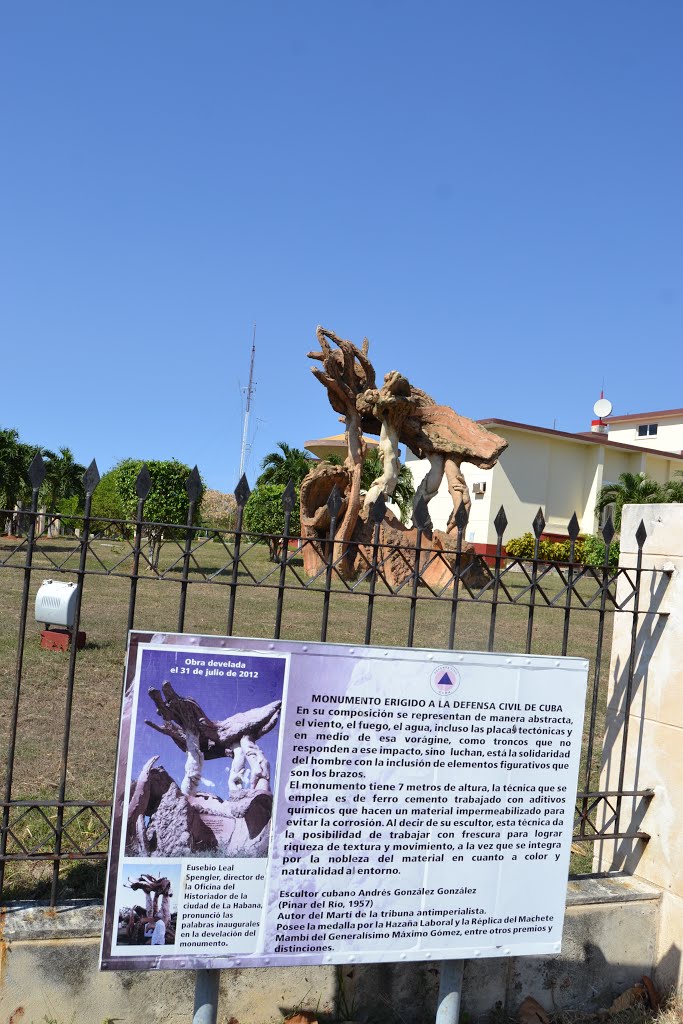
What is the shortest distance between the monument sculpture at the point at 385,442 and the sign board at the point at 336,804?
14.4 metres

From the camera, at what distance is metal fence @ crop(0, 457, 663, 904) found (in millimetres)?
2969

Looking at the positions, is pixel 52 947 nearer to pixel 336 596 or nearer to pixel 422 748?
pixel 422 748

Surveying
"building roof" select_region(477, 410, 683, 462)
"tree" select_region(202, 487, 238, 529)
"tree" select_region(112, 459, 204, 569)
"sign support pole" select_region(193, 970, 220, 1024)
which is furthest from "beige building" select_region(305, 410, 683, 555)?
"sign support pole" select_region(193, 970, 220, 1024)

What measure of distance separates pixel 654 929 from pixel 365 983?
1433 mm

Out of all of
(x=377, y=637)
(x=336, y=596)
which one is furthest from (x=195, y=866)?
(x=336, y=596)

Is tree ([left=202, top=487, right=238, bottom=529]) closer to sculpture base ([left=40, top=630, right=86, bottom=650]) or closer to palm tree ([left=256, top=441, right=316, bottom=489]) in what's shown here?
palm tree ([left=256, top=441, right=316, bottom=489])

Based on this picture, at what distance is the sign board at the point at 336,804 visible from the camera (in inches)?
94.5

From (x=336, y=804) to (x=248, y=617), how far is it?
32.1 feet

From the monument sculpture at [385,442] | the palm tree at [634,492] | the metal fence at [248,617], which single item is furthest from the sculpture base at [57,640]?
the palm tree at [634,492]

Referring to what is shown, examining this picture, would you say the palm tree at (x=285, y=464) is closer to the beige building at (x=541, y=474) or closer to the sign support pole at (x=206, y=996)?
the beige building at (x=541, y=474)

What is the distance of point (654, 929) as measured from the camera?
12.3 feet

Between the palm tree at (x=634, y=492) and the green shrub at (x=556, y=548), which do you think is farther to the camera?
the palm tree at (x=634, y=492)

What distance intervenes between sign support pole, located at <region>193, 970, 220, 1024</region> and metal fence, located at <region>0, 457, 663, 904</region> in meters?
0.70

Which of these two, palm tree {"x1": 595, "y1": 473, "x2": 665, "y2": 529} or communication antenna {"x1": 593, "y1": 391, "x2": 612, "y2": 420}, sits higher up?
communication antenna {"x1": 593, "y1": 391, "x2": 612, "y2": 420}
